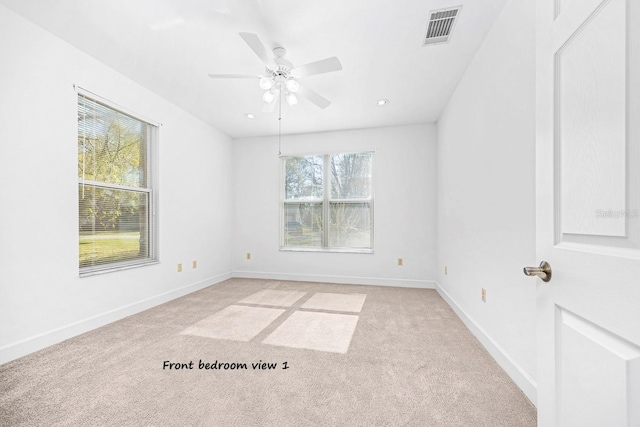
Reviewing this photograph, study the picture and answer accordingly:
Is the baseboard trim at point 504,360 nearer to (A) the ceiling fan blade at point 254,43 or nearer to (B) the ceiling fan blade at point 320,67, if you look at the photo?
(B) the ceiling fan blade at point 320,67

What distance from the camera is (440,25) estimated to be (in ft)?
6.86

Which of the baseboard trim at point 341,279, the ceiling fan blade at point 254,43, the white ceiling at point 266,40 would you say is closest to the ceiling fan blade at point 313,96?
the white ceiling at point 266,40

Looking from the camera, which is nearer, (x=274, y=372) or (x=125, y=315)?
(x=274, y=372)

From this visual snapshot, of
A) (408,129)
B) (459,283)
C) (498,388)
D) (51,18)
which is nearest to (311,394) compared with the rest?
(498,388)

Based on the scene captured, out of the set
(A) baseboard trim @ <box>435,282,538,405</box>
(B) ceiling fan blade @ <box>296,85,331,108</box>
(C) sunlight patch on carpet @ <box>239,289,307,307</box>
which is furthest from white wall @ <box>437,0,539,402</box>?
(C) sunlight patch on carpet @ <box>239,289,307,307</box>

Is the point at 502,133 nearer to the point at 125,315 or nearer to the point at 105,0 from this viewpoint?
the point at 105,0

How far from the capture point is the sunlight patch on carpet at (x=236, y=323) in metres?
2.48

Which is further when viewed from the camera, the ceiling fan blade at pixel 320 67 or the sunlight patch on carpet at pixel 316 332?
the sunlight patch on carpet at pixel 316 332

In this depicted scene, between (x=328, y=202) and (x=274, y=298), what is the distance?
184 centimetres

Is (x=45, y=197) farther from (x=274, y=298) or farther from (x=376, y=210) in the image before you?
(x=376, y=210)

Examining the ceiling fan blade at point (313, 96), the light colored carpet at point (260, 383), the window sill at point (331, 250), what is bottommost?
the light colored carpet at point (260, 383)

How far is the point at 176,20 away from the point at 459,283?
347cm

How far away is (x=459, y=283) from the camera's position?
301cm

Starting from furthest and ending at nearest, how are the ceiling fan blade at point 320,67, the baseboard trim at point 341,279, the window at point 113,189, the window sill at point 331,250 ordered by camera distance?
the window sill at point 331,250
the baseboard trim at point 341,279
the window at point 113,189
the ceiling fan blade at point 320,67
